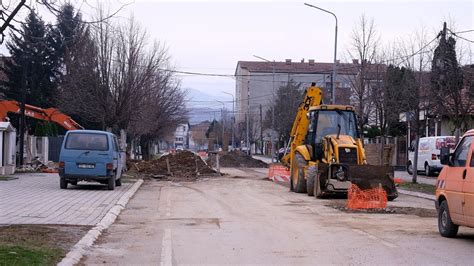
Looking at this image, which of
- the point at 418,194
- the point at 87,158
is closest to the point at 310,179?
the point at 418,194

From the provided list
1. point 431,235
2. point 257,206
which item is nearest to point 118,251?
point 431,235

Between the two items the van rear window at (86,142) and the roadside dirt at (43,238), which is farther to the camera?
the van rear window at (86,142)

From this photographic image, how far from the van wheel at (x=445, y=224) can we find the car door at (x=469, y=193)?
72 cm

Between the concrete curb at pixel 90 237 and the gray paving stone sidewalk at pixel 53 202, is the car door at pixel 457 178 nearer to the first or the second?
the concrete curb at pixel 90 237

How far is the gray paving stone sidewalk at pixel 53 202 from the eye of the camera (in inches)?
558

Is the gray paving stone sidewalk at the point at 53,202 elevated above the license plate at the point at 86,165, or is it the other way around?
the license plate at the point at 86,165

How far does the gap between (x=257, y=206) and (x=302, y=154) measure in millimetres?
6072

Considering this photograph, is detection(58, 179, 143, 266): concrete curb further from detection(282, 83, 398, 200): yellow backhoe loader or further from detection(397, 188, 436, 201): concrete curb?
detection(397, 188, 436, 201): concrete curb

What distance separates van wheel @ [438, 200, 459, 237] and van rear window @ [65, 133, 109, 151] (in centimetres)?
1388

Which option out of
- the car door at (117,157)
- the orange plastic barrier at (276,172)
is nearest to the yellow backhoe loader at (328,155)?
the car door at (117,157)

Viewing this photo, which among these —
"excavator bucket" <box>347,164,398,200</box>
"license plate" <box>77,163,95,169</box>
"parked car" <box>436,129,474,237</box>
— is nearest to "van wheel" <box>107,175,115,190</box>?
"license plate" <box>77,163,95,169</box>

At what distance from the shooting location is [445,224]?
12531 mm

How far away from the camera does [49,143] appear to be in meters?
46.4

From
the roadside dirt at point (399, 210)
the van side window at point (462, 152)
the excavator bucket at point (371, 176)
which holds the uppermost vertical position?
the van side window at point (462, 152)
